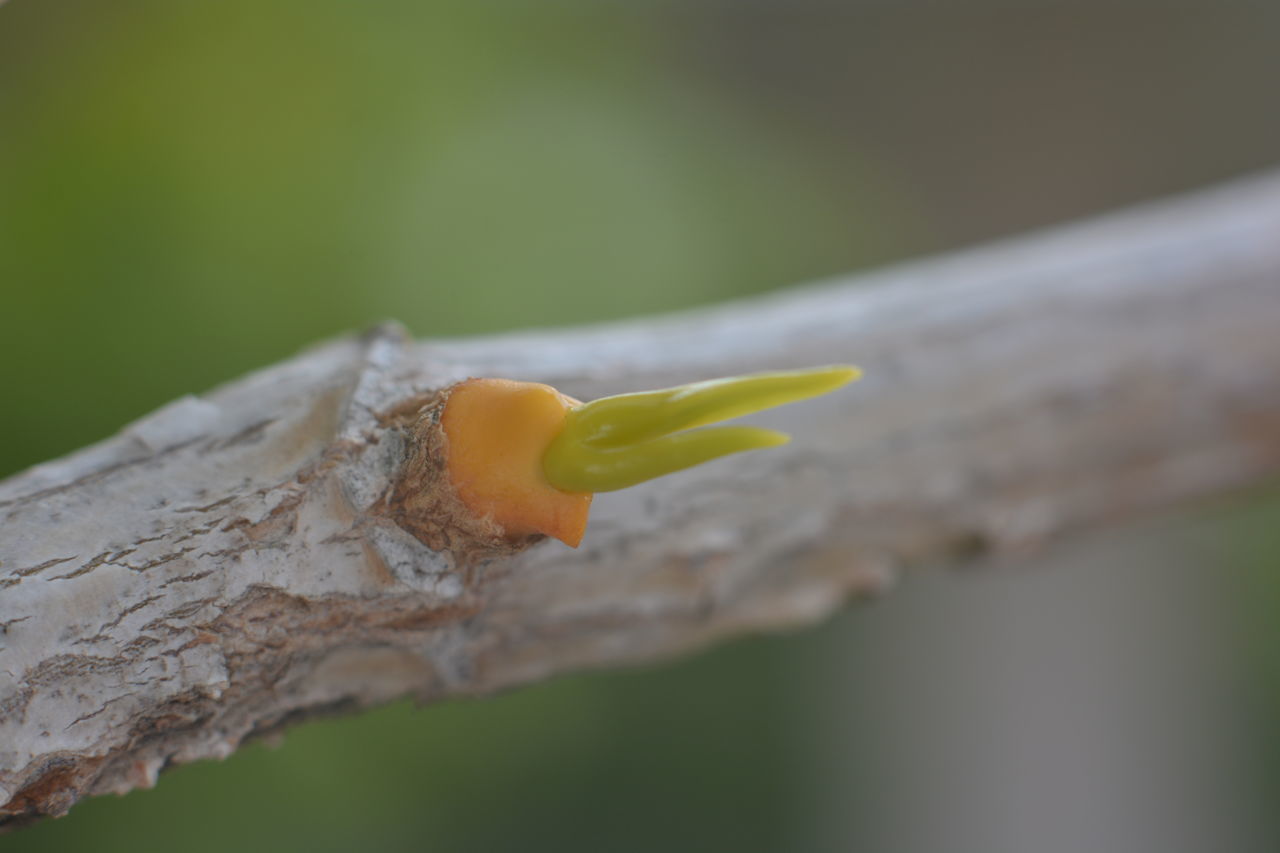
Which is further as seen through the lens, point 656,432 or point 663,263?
point 663,263

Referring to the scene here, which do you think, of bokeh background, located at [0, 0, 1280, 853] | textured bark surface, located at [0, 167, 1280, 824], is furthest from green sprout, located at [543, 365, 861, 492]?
bokeh background, located at [0, 0, 1280, 853]

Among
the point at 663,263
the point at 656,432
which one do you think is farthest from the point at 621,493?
the point at 663,263

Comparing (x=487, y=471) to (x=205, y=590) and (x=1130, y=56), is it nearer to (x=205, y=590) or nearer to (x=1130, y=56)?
(x=205, y=590)

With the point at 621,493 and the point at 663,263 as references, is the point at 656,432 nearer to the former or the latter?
the point at 621,493

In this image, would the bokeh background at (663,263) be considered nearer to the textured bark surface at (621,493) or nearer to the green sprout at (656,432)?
the textured bark surface at (621,493)

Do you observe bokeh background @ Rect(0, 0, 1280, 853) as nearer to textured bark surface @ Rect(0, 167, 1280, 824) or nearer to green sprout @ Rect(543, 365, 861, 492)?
textured bark surface @ Rect(0, 167, 1280, 824)

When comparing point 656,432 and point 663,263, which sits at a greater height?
point 663,263

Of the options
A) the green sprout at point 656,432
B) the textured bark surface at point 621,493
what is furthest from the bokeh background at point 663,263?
the green sprout at point 656,432
